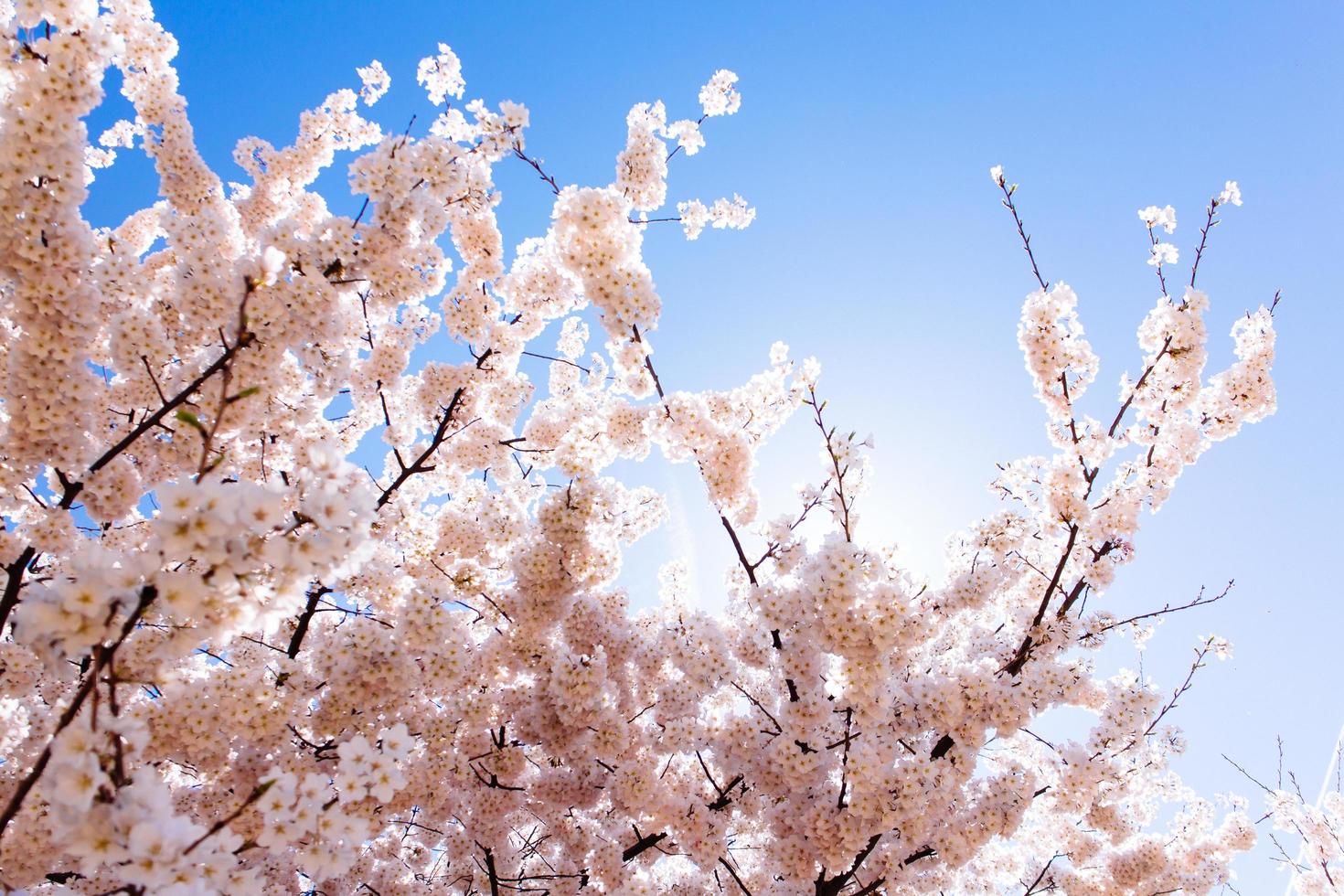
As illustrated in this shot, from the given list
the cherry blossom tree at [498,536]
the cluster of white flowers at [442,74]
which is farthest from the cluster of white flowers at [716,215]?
the cluster of white flowers at [442,74]

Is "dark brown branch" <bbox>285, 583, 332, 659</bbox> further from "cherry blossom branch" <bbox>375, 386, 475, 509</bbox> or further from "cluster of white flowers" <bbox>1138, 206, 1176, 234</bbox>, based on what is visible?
"cluster of white flowers" <bbox>1138, 206, 1176, 234</bbox>

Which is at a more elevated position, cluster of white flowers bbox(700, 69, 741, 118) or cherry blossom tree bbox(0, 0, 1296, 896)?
cluster of white flowers bbox(700, 69, 741, 118)

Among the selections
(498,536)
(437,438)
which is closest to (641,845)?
(498,536)

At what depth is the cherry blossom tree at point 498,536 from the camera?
4.74 meters

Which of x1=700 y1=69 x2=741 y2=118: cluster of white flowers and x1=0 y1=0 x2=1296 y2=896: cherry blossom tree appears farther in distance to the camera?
x1=700 y1=69 x2=741 y2=118: cluster of white flowers

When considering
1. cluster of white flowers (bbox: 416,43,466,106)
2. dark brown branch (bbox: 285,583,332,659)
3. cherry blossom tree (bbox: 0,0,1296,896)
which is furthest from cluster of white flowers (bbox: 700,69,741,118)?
dark brown branch (bbox: 285,583,332,659)

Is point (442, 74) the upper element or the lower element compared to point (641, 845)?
upper

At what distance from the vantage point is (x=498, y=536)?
A: 663cm

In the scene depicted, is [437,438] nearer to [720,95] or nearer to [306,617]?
[306,617]

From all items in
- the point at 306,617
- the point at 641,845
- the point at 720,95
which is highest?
the point at 720,95

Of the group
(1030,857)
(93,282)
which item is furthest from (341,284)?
(1030,857)

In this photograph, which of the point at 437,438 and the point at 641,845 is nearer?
the point at 437,438

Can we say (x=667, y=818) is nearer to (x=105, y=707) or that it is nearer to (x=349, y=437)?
(x=105, y=707)

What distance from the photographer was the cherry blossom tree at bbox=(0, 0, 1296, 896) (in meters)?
4.74
